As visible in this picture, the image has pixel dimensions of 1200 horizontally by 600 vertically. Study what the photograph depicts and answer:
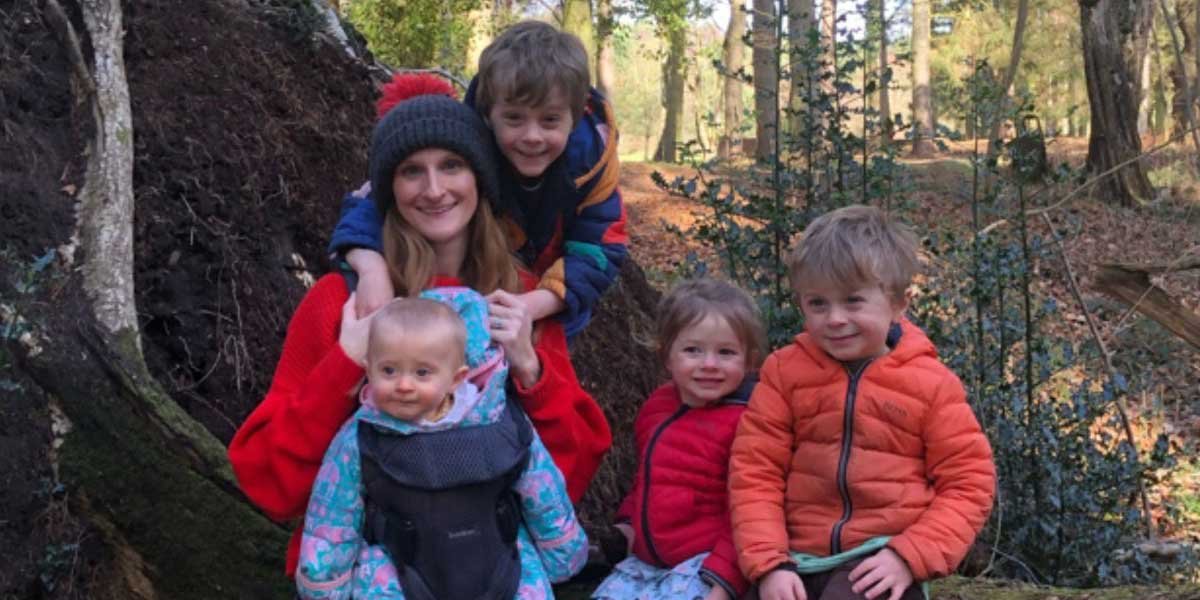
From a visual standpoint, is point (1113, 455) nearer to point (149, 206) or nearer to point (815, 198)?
point (815, 198)

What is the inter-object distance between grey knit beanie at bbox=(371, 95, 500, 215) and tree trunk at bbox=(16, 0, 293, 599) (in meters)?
1.03

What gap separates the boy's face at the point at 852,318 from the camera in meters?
2.95

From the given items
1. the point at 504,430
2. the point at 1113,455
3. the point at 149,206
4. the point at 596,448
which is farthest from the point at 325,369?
the point at 1113,455

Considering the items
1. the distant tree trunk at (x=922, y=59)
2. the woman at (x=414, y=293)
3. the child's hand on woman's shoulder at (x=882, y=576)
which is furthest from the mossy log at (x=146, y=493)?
the distant tree trunk at (x=922, y=59)

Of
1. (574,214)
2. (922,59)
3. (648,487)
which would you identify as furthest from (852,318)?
(922,59)

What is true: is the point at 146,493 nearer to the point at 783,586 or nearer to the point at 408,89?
the point at 408,89

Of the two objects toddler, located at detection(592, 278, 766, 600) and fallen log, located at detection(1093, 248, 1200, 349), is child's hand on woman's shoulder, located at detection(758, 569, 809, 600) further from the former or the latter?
fallen log, located at detection(1093, 248, 1200, 349)

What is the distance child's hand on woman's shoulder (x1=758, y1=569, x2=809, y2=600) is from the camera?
2.91 metres

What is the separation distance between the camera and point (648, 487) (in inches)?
131

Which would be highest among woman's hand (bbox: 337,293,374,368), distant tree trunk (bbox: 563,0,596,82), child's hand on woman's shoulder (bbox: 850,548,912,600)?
distant tree trunk (bbox: 563,0,596,82)

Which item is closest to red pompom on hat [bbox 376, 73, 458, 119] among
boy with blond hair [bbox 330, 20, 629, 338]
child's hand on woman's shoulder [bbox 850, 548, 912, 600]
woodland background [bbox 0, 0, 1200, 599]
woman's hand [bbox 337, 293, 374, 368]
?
boy with blond hair [bbox 330, 20, 629, 338]

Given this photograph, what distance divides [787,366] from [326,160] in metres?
3.09

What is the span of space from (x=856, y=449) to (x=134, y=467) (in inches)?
85.2

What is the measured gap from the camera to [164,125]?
4.77 m
